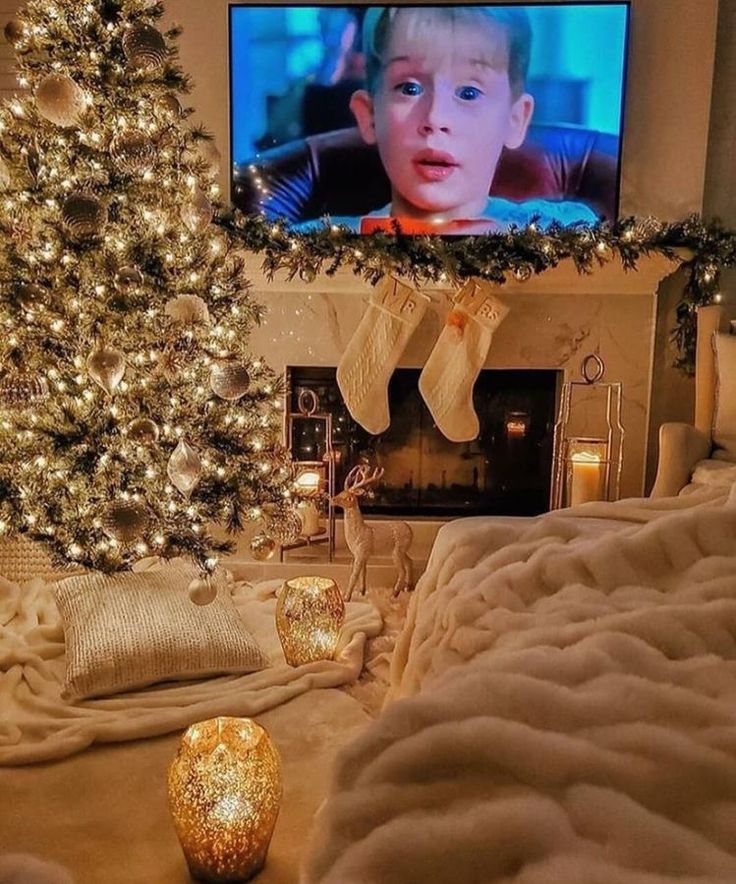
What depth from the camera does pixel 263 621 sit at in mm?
2480

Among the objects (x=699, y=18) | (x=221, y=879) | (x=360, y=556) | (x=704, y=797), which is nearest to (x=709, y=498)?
(x=704, y=797)

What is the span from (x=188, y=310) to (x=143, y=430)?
365 millimetres

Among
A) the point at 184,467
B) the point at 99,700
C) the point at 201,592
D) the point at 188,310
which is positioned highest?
the point at 188,310

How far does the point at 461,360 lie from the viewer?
2.95m

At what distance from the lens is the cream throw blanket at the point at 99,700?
5.74 feet

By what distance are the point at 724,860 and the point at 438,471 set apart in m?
2.75

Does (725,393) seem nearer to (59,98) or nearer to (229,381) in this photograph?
(229,381)

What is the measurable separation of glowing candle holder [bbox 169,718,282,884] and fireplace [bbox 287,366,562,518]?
198cm

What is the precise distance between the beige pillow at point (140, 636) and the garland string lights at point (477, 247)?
1317mm

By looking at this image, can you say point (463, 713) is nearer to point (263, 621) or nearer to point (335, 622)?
point (335, 622)

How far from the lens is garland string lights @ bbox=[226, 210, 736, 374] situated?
9.30 ft

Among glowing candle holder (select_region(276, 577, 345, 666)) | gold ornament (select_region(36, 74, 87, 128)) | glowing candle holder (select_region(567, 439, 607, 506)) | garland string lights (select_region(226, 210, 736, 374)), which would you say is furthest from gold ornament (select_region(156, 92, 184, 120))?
glowing candle holder (select_region(567, 439, 607, 506))

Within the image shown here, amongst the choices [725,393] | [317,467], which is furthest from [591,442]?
[317,467]

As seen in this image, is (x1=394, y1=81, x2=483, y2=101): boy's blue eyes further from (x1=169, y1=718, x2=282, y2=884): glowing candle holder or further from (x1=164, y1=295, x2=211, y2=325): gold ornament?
(x1=169, y1=718, x2=282, y2=884): glowing candle holder
